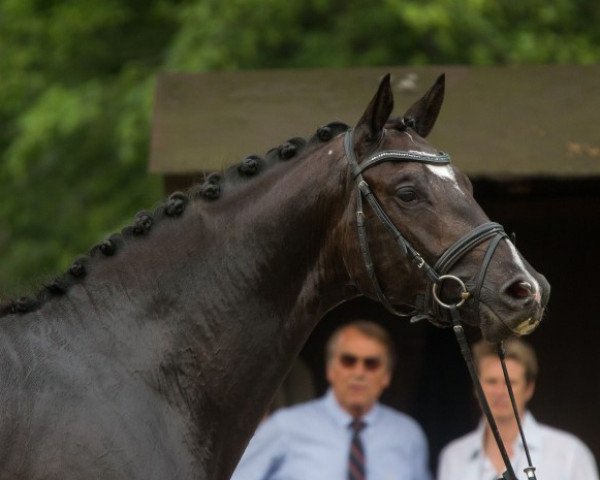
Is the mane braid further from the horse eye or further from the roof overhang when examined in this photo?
the roof overhang

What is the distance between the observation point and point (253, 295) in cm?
421

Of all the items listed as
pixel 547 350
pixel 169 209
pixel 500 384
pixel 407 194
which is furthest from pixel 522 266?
pixel 547 350

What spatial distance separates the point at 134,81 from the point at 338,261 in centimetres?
824

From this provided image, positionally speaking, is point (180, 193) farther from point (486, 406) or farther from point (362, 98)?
point (362, 98)

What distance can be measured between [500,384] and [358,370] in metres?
0.63

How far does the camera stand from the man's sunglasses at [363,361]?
6.23 metres

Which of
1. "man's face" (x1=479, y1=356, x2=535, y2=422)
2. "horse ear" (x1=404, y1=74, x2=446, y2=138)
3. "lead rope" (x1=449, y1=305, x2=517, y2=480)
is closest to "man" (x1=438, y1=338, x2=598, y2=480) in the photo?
"man's face" (x1=479, y1=356, x2=535, y2=422)

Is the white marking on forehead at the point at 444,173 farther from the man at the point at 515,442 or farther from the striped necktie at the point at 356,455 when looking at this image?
the striped necktie at the point at 356,455

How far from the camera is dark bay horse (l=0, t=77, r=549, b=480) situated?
3.89m

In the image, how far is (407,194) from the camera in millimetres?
4152

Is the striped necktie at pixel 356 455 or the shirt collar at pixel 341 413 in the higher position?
the shirt collar at pixel 341 413

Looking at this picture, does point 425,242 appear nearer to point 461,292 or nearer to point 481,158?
point 461,292

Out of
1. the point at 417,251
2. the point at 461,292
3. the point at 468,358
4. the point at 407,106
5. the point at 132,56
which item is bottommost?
the point at 468,358

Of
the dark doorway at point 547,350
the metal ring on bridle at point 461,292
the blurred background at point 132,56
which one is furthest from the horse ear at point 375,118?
the blurred background at point 132,56
